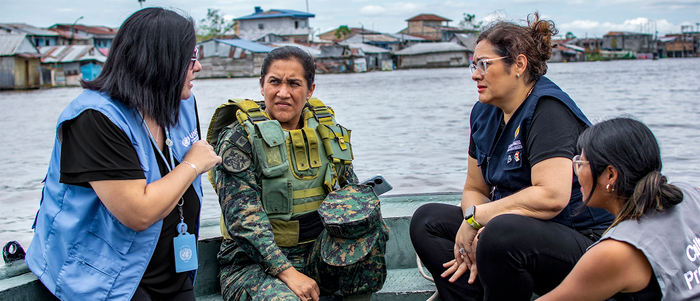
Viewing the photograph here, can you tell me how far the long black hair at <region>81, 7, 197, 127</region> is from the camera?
1.71 metres

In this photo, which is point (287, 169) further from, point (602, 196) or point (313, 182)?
point (602, 196)

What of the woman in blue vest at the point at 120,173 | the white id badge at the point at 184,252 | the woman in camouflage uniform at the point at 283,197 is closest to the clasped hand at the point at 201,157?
the woman in blue vest at the point at 120,173

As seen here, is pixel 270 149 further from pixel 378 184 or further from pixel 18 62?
pixel 18 62

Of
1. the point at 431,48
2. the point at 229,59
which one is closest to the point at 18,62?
the point at 229,59

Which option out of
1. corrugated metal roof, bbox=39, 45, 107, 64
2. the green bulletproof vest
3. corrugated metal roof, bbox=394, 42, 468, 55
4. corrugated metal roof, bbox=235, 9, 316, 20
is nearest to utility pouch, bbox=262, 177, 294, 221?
the green bulletproof vest

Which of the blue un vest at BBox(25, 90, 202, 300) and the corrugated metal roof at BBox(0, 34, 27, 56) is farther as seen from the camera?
the corrugated metal roof at BBox(0, 34, 27, 56)

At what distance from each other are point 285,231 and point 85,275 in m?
0.88

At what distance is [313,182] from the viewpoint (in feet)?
8.13

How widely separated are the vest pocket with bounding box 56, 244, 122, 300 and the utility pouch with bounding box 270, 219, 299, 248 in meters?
0.80

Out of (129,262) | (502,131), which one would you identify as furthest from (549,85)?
(129,262)

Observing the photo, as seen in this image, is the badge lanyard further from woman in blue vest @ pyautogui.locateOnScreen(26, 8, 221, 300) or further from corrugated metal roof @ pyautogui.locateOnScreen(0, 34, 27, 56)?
corrugated metal roof @ pyautogui.locateOnScreen(0, 34, 27, 56)

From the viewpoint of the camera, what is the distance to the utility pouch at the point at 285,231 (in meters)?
2.39

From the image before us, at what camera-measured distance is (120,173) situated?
160 cm

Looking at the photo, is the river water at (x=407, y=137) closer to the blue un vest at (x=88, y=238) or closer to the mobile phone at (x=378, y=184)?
the mobile phone at (x=378, y=184)
